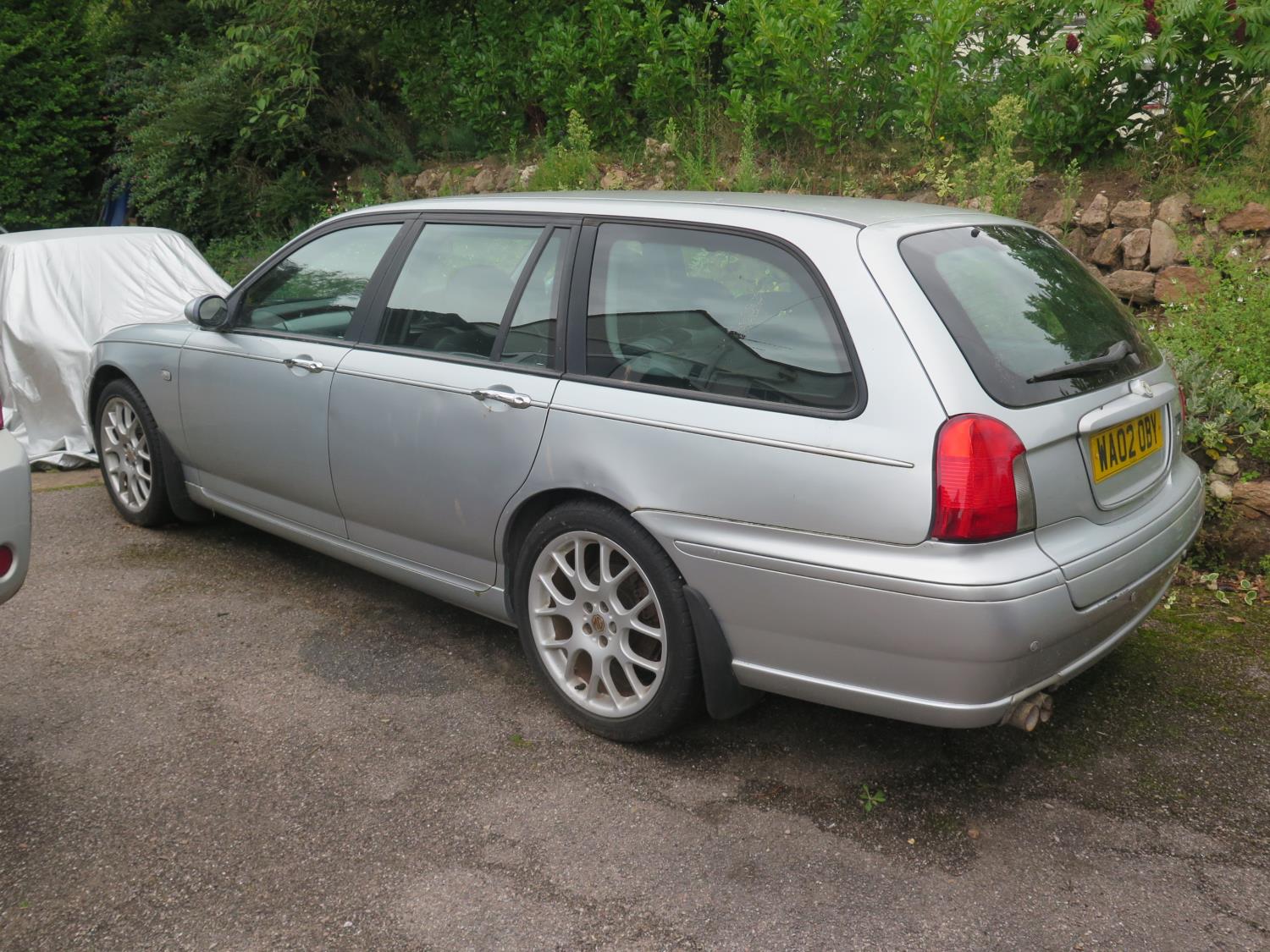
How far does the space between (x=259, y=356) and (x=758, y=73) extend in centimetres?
507

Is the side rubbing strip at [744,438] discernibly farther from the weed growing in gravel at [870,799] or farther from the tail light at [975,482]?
the weed growing in gravel at [870,799]

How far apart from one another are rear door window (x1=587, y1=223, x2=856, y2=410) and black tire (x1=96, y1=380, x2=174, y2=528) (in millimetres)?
2774

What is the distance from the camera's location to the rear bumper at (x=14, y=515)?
3279 millimetres

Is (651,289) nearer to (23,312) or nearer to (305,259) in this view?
(305,259)

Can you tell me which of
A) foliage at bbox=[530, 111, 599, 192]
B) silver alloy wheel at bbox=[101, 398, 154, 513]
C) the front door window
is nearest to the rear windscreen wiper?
the front door window

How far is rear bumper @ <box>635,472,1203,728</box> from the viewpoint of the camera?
8.71 ft

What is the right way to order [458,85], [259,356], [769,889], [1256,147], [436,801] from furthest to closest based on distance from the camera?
[458,85]
[1256,147]
[259,356]
[436,801]
[769,889]

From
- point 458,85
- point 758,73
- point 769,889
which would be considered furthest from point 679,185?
point 769,889

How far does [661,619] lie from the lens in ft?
10.4

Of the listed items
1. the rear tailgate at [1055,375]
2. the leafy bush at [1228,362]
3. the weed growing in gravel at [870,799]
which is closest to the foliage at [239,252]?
the leafy bush at [1228,362]

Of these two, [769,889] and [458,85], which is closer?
[769,889]

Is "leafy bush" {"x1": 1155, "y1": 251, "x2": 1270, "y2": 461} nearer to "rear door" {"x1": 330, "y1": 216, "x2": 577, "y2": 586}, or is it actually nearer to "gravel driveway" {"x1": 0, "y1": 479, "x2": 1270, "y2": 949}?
"gravel driveway" {"x1": 0, "y1": 479, "x2": 1270, "y2": 949}

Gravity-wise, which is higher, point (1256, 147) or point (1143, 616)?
point (1256, 147)

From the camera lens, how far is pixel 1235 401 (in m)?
4.76
